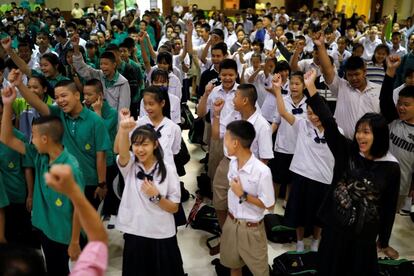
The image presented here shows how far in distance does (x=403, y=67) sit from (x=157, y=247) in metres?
4.57

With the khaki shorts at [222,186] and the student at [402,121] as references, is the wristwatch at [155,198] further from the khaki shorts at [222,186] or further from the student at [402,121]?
the student at [402,121]

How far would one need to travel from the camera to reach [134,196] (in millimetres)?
2510

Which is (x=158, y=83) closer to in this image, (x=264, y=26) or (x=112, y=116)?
(x=112, y=116)

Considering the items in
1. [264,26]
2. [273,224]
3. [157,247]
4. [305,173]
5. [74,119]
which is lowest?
[273,224]

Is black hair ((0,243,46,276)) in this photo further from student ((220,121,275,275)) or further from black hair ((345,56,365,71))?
black hair ((345,56,365,71))

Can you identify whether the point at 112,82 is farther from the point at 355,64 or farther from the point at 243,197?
the point at 355,64

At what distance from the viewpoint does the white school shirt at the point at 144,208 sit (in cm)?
250

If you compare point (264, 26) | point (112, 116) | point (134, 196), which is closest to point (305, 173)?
point (134, 196)

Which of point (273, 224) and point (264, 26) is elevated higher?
point (264, 26)

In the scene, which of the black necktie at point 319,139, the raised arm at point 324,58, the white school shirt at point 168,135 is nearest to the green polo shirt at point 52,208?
the white school shirt at point 168,135

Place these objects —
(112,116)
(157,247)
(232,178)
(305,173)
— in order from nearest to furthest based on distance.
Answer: (157,247), (232,178), (305,173), (112,116)

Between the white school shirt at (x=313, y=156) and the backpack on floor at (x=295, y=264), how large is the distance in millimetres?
643

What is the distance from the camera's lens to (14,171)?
9.95 feet

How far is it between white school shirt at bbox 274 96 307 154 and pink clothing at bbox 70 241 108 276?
2812mm
